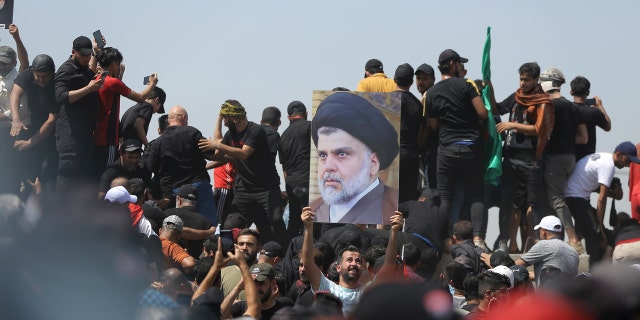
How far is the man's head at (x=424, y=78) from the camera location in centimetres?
1277

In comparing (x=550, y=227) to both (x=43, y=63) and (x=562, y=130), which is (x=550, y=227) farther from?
(x=43, y=63)

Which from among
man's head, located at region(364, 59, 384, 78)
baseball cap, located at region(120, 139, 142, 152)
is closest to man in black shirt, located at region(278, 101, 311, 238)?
man's head, located at region(364, 59, 384, 78)

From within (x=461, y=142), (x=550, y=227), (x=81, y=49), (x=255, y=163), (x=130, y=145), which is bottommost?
(x=550, y=227)

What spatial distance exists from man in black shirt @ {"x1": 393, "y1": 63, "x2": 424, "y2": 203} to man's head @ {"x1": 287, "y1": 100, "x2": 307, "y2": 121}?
1.11 metres

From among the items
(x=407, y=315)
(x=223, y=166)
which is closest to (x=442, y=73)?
(x=223, y=166)

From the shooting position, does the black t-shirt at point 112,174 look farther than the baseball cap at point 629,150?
No

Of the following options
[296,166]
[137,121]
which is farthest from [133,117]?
[296,166]

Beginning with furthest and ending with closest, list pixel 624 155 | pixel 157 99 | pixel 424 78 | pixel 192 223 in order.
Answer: pixel 424 78 < pixel 157 99 < pixel 624 155 < pixel 192 223

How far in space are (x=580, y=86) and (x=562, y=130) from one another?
856 mm

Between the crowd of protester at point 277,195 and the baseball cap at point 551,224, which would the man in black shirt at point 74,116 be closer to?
the crowd of protester at point 277,195

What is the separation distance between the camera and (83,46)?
424 inches

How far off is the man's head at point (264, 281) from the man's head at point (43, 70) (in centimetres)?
325

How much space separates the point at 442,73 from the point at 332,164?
81.3 inches

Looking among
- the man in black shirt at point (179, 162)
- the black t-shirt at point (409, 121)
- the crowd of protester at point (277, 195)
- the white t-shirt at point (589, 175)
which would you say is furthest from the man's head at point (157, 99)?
the white t-shirt at point (589, 175)
